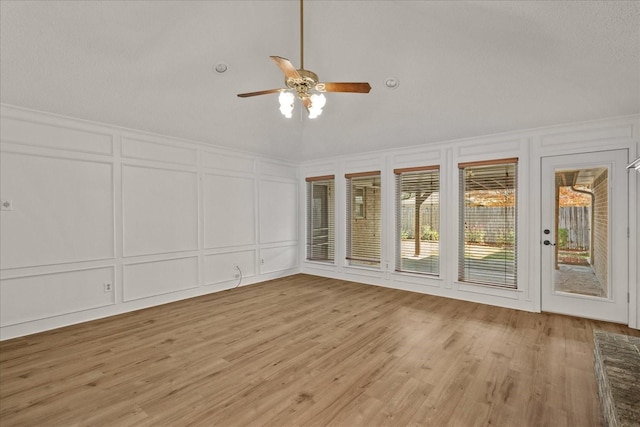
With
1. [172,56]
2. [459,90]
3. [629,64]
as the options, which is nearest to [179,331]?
[172,56]

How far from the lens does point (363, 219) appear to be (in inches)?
244

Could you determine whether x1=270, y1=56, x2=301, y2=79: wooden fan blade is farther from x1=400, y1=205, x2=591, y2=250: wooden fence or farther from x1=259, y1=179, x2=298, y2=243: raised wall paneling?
x1=259, y1=179, x2=298, y2=243: raised wall paneling

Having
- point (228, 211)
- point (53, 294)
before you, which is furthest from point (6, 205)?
point (228, 211)

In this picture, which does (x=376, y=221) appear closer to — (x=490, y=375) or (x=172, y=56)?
(x=490, y=375)

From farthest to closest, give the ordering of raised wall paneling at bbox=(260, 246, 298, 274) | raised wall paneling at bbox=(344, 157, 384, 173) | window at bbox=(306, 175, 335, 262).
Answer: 1. window at bbox=(306, 175, 335, 262)
2. raised wall paneling at bbox=(260, 246, 298, 274)
3. raised wall paneling at bbox=(344, 157, 384, 173)

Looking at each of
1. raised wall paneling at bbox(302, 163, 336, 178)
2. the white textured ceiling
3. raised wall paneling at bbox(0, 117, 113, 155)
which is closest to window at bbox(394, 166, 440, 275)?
the white textured ceiling

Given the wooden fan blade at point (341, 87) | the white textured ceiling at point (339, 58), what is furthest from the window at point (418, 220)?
the wooden fan blade at point (341, 87)

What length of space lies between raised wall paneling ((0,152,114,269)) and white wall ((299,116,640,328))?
13.4 ft

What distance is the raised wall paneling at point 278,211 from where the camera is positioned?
20.4 feet

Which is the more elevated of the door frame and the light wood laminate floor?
the door frame

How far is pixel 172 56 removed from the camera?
3.34 meters

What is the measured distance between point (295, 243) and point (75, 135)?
430 centimetres

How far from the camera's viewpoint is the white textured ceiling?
2.70m

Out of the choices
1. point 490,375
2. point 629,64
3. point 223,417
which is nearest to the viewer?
point 223,417
